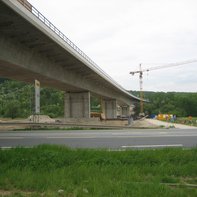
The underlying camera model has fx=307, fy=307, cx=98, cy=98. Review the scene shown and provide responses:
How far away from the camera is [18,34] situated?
18.4 meters

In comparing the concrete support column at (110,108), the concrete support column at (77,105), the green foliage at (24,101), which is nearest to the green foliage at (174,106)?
the concrete support column at (110,108)

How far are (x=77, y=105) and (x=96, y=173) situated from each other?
3814 centimetres

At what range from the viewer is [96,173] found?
6770 mm

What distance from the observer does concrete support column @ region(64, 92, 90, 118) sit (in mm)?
43906

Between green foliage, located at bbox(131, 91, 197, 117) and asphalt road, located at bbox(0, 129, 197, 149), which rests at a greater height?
green foliage, located at bbox(131, 91, 197, 117)

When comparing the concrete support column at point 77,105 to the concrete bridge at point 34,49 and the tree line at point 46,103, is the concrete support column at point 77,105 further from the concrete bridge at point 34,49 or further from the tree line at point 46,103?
the tree line at point 46,103

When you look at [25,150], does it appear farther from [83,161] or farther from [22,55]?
[22,55]

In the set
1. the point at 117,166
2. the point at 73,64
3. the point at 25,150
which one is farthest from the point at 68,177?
the point at 73,64

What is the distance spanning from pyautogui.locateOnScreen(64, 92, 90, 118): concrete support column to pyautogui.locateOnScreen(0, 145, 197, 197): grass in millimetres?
34191

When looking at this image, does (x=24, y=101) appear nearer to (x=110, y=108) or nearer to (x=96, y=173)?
(x=110, y=108)

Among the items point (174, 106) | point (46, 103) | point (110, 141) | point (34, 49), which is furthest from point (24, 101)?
point (110, 141)

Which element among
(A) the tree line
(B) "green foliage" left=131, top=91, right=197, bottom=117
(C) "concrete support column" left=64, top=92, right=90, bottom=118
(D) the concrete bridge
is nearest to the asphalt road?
(D) the concrete bridge

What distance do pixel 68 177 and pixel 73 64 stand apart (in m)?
24.7

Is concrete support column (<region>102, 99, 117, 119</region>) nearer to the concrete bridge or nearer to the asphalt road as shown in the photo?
the concrete bridge
